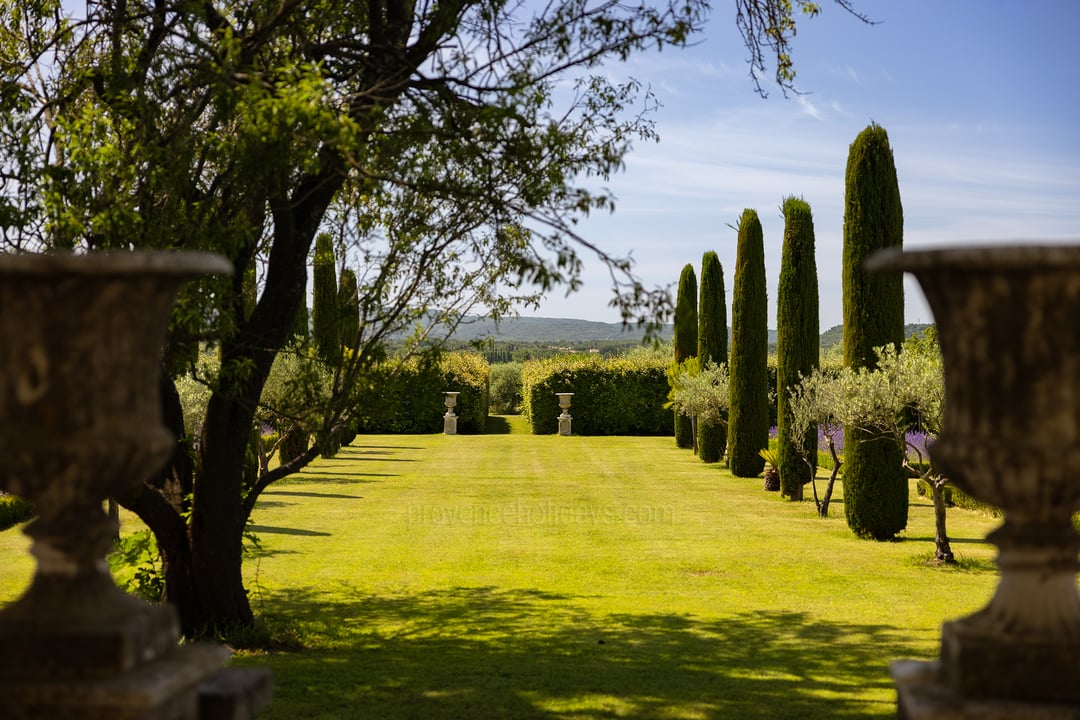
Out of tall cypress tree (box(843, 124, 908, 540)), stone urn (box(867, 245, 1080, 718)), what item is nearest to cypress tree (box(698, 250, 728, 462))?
tall cypress tree (box(843, 124, 908, 540))

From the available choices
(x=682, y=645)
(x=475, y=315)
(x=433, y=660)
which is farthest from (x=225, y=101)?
(x=682, y=645)

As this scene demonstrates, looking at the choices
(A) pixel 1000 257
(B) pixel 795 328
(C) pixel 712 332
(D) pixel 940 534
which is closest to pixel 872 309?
(D) pixel 940 534

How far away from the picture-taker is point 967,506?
1642 cm

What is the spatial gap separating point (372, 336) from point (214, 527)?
2002 millimetres

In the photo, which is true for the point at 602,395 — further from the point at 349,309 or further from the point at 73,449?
the point at 73,449

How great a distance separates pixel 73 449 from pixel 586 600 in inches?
300

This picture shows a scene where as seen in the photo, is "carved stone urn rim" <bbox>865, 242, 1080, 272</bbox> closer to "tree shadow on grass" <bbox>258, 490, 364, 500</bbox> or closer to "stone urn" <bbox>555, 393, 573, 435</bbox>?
"tree shadow on grass" <bbox>258, 490, 364, 500</bbox>

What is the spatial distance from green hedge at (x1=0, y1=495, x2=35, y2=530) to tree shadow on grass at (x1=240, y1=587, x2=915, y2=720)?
239 inches

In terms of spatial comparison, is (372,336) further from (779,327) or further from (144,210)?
(779,327)

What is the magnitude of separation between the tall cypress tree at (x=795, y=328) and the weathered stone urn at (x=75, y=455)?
15.6 meters

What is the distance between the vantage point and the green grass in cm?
663

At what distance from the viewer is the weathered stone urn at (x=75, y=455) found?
10.1 feet

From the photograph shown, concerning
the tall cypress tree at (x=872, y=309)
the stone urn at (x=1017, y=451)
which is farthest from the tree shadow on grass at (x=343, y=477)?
the stone urn at (x=1017, y=451)

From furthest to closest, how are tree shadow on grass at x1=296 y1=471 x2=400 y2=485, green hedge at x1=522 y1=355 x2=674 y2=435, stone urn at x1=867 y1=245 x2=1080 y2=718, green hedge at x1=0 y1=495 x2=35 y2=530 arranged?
green hedge at x1=522 y1=355 x2=674 y2=435 → tree shadow on grass at x1=296 y1=471 x2=400 y2=485 → green hedge at x1=0 y1=495 x2=35 y2=530 → stone urn at x1=867 y1=245 x2=1080 y2=718
